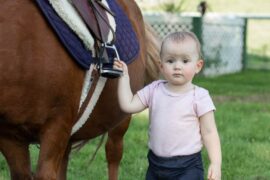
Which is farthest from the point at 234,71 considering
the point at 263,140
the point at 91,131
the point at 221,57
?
the point at 91,131

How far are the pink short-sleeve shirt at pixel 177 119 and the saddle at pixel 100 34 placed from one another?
0.91 ft

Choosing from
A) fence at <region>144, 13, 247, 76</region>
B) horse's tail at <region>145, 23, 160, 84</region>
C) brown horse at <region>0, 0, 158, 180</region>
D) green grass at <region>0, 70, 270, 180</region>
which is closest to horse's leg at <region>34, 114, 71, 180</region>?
brown horse at <region>0, 0, 158, 180</region>

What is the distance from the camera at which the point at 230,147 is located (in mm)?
6723

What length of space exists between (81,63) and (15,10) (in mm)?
398

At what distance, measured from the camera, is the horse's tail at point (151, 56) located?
16.4 feet

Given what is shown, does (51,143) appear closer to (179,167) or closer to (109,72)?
(109,72)

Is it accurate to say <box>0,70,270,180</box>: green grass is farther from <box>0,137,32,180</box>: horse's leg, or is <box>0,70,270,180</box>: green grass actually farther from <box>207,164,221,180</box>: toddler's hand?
<box>207,164,221,180</box>: toddler's hand

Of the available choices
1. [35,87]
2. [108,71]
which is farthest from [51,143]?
[108,71]

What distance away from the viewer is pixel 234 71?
1630cm

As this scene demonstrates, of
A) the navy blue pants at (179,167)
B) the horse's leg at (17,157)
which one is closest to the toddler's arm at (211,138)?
the navy blue pants at (179,167)

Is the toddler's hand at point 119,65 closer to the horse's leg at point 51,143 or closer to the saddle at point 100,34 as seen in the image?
the saddle at point 100,34

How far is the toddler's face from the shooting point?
10.8 feet

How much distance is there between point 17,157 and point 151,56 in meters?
1.88

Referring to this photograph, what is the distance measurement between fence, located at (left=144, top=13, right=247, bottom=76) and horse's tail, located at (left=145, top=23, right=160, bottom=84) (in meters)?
8.91
